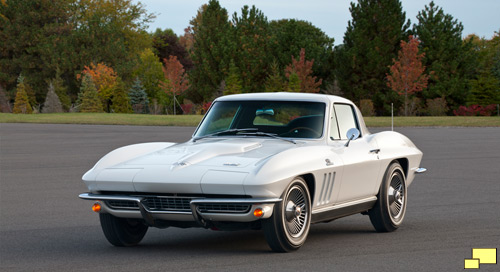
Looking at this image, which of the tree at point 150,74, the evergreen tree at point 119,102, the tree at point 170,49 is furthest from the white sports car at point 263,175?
the tree at point 170,49

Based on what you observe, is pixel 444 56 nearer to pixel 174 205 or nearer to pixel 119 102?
pixel 119 102

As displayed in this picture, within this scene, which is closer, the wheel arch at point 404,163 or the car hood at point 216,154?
the car hood at point 216,154

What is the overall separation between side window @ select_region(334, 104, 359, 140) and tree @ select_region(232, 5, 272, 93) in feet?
177

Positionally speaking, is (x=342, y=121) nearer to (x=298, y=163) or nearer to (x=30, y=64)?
(x=298, y=163)

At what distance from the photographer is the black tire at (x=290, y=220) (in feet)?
21.7

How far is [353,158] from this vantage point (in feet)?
26.3

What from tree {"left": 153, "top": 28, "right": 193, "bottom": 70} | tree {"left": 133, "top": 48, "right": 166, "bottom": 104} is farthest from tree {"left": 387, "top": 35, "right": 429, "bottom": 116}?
tree {"left": 153, "top": 28, "right": 193, "bottom": 70}

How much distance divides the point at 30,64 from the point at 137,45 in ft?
78.8

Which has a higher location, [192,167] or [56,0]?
[56,0]

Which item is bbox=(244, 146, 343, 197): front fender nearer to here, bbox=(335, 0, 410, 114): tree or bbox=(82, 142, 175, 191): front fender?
bbox=(82, 142, 175, 191): front fender

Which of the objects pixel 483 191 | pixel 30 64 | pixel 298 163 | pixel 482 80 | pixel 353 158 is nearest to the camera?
pixel 298 163

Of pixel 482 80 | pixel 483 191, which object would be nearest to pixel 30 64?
pixel 482 80

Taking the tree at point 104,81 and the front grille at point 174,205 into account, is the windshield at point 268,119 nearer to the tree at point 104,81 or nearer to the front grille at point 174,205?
the front grille at point 174,205

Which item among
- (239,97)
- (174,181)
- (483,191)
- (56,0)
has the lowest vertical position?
(483,191)
